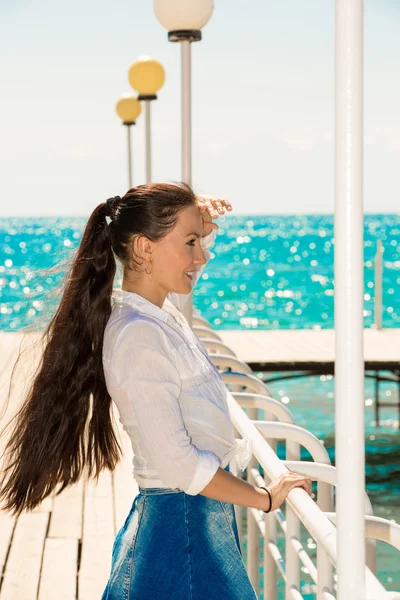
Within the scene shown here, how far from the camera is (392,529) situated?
5.82 feet

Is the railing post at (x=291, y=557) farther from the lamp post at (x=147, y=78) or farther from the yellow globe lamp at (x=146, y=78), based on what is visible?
the yellow globe lamp at (x=146, y=78)

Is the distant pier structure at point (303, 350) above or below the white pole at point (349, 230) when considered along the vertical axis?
below

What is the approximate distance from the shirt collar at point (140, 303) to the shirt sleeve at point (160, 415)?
0.36ft

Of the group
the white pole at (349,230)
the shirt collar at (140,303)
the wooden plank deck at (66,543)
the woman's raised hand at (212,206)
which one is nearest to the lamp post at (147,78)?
the wooden plank deck at (66,543)

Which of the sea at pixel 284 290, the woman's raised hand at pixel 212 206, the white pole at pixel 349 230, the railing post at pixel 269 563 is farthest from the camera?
the sea at pixel 284 290

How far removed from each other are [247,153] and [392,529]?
5709cm

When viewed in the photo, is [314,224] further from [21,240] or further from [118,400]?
[118,400]

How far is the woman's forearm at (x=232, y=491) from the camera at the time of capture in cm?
197

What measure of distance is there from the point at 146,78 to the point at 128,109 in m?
2.61

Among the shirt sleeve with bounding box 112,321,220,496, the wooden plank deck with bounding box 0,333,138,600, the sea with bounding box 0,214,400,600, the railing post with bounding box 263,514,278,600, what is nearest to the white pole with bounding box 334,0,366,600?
the shirt sleeve with bounding box 112,321,220,496

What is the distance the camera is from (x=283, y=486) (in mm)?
2000

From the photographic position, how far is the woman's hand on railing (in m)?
2.00

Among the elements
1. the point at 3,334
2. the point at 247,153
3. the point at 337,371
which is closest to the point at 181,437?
the point at 337,371

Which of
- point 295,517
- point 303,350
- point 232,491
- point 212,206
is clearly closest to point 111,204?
point 212,206
